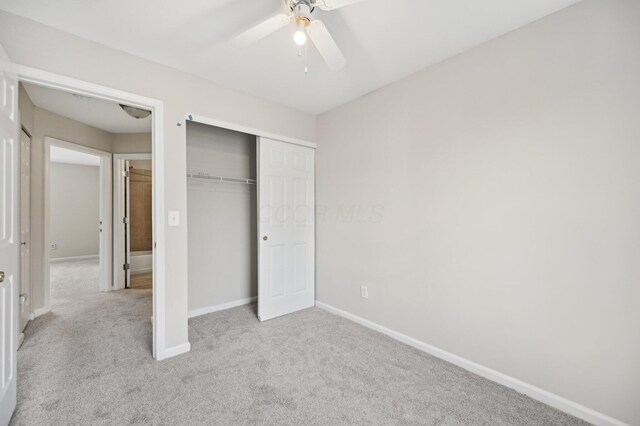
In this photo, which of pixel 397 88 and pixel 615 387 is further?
pixel 397 88

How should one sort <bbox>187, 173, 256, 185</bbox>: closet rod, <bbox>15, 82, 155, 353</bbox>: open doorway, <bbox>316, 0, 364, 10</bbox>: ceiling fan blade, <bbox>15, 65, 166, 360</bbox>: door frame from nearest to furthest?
<bbox>316, 0, 364, 10</bbox>: ceiling fan blade → <bbox>15, 65, 166, 360</bbox>: door frame → <bbox>15, 82, 155, 353</bbox>: open doorway → <bbox>187, 173, 256, 185</bbox>: closet rod

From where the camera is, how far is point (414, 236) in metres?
2.43

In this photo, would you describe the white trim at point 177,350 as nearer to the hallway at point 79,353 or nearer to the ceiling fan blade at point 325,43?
the hallway at point 79,353

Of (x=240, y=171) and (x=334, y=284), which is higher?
(x=240, y=171)

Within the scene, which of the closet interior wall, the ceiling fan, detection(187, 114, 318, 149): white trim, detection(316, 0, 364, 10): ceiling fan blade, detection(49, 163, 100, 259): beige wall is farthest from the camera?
detection(49, 163, 100, 259): beige wall

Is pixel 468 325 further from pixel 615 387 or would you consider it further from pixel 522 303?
pixel 615 387

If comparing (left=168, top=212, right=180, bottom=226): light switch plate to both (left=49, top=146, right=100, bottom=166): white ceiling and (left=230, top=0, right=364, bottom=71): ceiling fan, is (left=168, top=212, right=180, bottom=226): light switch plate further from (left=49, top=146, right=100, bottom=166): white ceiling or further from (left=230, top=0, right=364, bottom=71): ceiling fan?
(left=49, top=146, right=100, bottom=166): white ceiling

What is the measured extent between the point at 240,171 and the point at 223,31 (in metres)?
1.76

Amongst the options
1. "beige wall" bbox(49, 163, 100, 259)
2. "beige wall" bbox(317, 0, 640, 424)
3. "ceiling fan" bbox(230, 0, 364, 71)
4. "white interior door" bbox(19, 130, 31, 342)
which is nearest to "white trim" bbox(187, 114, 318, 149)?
"beige wall" bbox(317, 0, 640, 424)

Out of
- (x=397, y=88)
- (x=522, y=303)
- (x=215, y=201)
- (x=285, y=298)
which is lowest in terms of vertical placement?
(x=285, y=298)

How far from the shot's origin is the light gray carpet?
62.9 inches

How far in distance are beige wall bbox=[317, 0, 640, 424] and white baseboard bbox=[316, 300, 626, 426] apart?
0.04m

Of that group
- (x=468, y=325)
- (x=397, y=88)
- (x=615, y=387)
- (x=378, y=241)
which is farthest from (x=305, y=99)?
(x=615, y=387)

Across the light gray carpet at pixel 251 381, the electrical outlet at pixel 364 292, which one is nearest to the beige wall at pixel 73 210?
the light gray carpet at pixel 251 381
